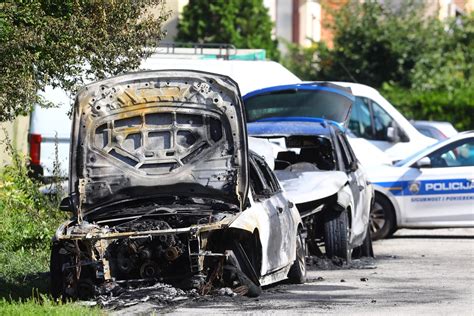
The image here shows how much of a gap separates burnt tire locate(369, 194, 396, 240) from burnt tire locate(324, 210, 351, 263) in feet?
14.1

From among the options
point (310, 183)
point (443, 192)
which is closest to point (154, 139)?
point (310, 183)

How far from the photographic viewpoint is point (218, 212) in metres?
11.8

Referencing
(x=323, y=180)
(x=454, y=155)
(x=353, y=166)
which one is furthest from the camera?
(x=454, y=155)

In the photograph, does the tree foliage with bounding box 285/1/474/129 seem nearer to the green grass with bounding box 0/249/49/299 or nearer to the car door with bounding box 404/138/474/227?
the car door with bounding box 404/138/474/227

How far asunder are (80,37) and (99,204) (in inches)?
91.7

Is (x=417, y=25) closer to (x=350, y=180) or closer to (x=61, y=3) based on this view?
(x=350, y=180)

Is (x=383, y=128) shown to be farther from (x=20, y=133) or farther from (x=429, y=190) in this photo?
(x=20, y=133)

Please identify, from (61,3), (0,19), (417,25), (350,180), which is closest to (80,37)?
(61,3)

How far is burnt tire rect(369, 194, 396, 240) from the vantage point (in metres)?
19.5

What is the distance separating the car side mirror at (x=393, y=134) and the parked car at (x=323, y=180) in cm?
522

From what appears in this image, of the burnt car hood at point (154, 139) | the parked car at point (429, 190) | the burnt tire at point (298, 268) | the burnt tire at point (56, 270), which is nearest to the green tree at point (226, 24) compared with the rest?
the parked car at point (429, 190)

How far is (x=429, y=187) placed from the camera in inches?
762

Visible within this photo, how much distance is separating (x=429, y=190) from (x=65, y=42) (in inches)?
295

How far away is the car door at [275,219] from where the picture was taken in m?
12.3
